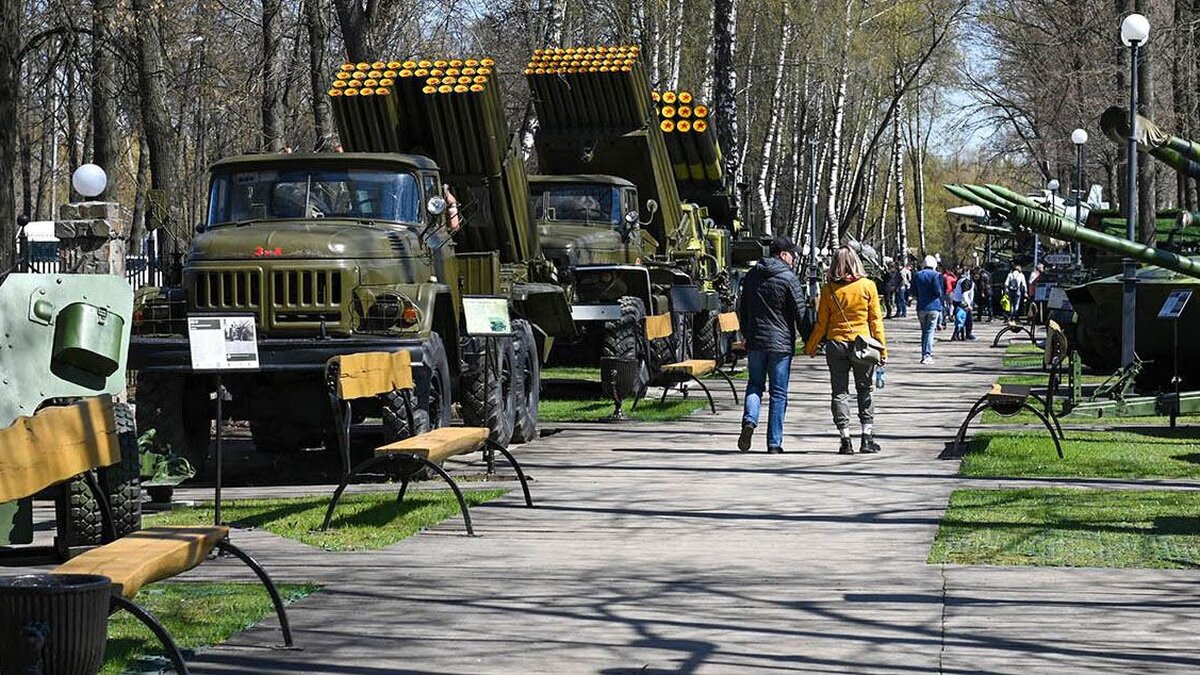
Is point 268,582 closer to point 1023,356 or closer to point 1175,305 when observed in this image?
point 1175,305

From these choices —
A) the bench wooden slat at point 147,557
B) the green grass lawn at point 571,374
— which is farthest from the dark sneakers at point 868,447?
the bench wooden slat at point 147,557

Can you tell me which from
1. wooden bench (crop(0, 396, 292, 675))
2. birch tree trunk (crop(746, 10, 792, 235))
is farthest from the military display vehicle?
birch tree trunk (crop(746, 10, 792, 235))

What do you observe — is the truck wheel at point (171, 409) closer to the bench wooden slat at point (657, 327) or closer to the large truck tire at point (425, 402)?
the large truck tire at point (425, 402)

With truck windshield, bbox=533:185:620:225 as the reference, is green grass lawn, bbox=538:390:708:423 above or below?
below

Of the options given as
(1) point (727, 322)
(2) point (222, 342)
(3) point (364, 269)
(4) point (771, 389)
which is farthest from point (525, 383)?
(1) point (727, 322)

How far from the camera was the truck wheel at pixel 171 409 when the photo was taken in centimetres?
1566

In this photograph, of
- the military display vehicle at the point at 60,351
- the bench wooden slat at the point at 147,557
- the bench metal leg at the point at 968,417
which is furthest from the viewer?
the bench metal leg at the point at 968,417

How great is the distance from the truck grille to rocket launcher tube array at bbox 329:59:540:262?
10.9ft

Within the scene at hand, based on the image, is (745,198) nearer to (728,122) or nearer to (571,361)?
(728,122)

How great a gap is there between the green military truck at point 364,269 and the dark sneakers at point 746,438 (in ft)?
6.54

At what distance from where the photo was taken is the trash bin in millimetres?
6613

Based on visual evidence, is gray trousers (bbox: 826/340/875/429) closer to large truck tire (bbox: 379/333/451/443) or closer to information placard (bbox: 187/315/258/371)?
large truck tire (bbox: 379/333/451/443)

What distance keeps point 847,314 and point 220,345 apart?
23.7 ft

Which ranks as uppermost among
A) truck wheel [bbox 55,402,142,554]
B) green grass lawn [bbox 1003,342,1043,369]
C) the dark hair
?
the dark hair
